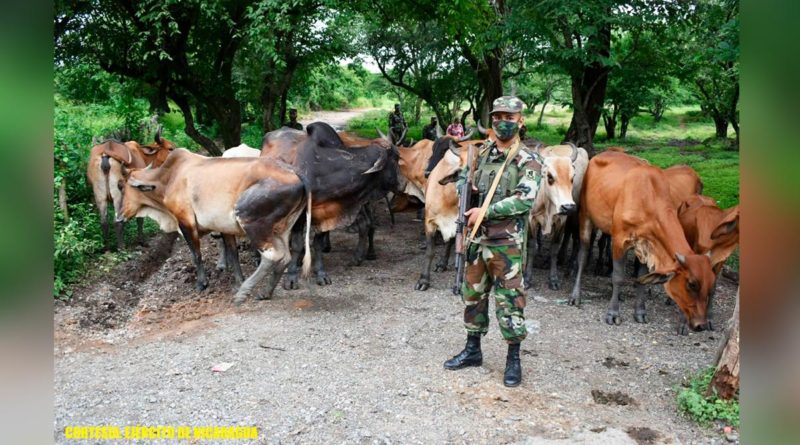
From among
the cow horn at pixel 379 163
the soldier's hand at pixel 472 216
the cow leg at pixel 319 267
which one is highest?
the cow horn at pixel 379 163

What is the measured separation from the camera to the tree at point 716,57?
654cm

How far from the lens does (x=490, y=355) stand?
636cm

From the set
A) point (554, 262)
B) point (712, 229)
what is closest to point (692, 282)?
point (712, 229)

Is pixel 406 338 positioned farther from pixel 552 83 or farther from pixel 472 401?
pixel 552 83

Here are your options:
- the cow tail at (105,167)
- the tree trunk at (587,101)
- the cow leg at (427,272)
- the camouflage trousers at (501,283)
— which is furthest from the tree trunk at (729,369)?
the tree trunk at (587,101)

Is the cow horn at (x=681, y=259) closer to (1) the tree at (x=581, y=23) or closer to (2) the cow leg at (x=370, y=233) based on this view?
(1) the tree at (x=581, y=23)

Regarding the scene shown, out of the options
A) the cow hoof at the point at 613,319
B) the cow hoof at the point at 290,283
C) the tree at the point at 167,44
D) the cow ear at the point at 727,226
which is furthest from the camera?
the tree at the point at 167,44

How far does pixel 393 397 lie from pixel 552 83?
31.9m

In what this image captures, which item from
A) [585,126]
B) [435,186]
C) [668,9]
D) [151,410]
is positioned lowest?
[151,410]

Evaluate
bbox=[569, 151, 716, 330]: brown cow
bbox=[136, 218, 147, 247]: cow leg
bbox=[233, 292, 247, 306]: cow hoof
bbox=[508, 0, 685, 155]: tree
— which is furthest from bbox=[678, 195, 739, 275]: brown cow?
bbox=[136, 218, 147, 247]: cow leg

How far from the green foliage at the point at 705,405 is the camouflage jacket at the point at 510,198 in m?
1.87

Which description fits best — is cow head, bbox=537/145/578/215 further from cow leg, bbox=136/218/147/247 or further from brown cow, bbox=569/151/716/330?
cow leg, bbox=136/218/147/247

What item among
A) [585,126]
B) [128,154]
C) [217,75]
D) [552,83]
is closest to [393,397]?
[128,154]

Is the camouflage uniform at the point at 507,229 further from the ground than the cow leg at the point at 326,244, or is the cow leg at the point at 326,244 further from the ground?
the camouflage uniform at the point at 507,229
